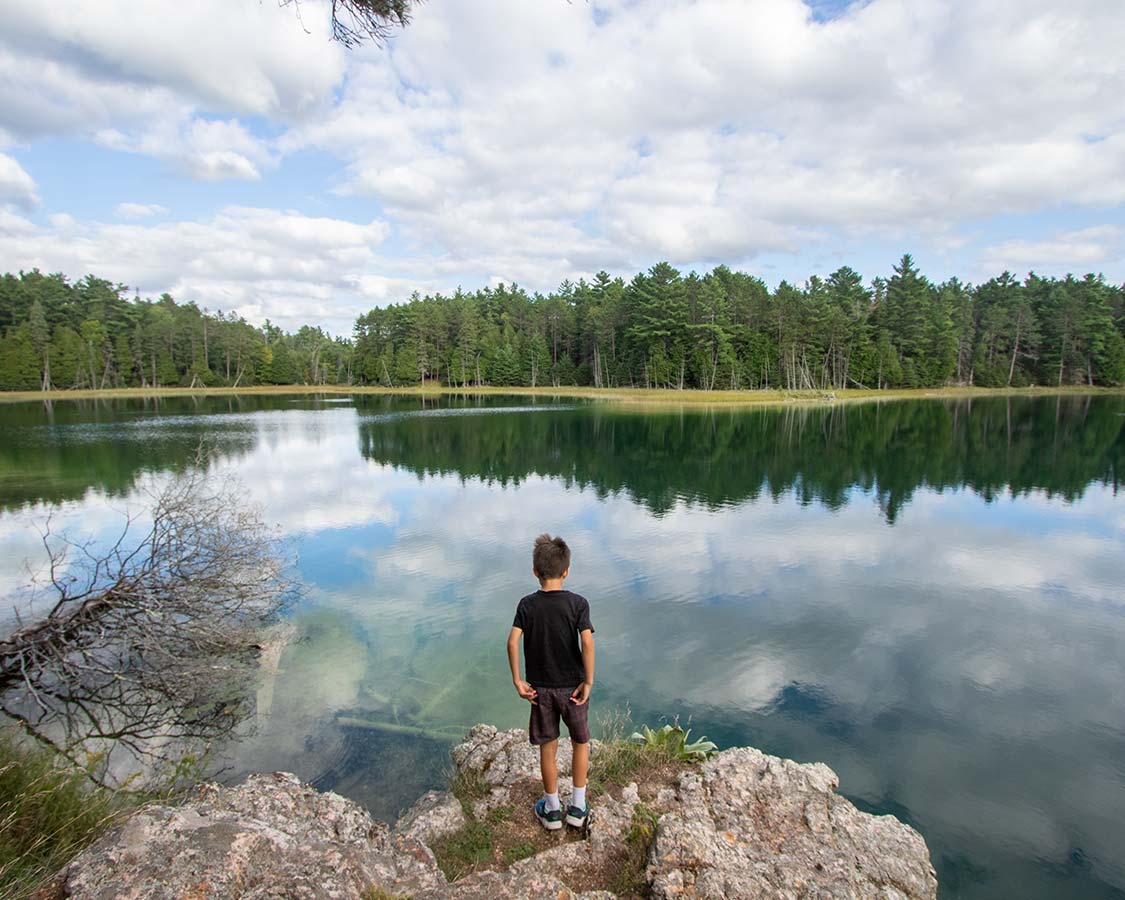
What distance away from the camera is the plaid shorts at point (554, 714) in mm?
4598

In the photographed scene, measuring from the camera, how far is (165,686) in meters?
8.41

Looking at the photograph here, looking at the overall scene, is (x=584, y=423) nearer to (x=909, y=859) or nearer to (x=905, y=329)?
(x=909, y=859)

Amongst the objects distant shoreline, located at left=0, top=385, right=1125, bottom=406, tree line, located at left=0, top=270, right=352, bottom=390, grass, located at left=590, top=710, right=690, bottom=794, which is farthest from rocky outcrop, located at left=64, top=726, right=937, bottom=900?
tree line, located at left=0, top=270, right=352, bottom=390

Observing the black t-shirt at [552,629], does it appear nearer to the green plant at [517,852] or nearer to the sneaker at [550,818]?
the sneaker at [550,818]

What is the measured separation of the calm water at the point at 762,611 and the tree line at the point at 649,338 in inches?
1894

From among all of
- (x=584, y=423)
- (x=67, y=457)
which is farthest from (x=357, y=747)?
(x=584, y=423)

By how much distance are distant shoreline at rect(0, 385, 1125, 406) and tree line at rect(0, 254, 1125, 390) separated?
2.74 meters

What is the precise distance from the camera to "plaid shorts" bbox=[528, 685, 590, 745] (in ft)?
15.1

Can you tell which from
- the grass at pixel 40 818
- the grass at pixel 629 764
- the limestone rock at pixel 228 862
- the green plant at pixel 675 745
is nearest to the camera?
the limestone rock at pixel 228 862

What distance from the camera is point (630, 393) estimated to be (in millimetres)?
75750

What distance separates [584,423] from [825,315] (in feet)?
146

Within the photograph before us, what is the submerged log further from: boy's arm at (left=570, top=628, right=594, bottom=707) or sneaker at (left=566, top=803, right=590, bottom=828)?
boy's arm at (left=570, top=628, right=594, bottom=707)

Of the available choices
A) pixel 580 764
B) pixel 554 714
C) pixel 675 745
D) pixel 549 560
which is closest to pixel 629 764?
pixel 675 745

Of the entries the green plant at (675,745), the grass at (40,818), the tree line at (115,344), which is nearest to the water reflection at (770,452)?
the green plant at (675,745)
